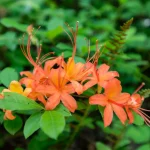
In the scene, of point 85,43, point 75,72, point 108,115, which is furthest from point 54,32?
point 108,115

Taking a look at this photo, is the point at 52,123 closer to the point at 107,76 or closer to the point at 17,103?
the point at 17,103

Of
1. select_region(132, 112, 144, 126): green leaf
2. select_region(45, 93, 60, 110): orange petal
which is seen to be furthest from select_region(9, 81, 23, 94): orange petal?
select_region(132, 112, 144, 126): green leaf

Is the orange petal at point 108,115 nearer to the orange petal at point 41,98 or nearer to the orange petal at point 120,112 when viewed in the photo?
the orange petal at point 120,112

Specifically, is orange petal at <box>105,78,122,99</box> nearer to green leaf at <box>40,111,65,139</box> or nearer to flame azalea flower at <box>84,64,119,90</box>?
flame azalea flower at <box>84,64,119,90</box>

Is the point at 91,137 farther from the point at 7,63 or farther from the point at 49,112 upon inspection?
the point at 49,112

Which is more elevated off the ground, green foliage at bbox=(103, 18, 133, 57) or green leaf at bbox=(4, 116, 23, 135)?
green foliage at bbox=(103, 18, 133, 57)

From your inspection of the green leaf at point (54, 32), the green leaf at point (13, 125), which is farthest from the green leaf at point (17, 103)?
the green leaf at point (54, 32)
